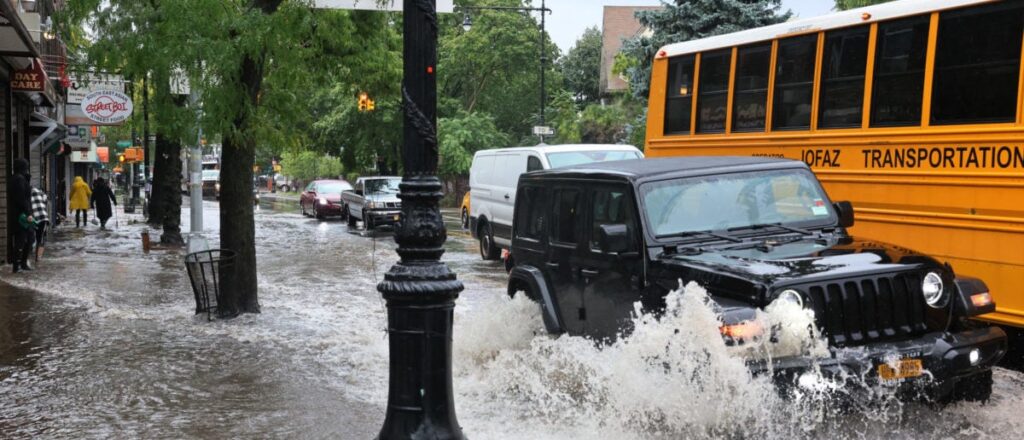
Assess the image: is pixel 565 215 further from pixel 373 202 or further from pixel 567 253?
pixel 373 202

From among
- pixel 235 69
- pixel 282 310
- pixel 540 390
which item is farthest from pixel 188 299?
pixel 540 390

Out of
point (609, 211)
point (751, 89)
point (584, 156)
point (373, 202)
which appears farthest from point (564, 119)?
point (609, 211)

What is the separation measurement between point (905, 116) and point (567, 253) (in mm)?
3922

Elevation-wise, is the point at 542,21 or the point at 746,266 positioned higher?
the point at 542,21

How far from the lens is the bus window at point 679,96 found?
1280 centimetres

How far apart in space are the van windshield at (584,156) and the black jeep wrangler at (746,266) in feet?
29.0

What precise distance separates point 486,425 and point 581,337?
1.01 meters

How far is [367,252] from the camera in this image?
22.8m

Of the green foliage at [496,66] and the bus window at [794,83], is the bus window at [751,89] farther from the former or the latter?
→ the green foliage at [496,66]

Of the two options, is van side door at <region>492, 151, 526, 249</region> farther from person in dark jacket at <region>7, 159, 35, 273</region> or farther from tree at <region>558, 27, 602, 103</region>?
tree at <region>558, 27, 602, 103</region>

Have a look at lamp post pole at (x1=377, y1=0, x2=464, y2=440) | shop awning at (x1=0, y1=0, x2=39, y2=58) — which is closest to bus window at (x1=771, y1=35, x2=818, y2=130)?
lamp post pole at (x1=377, y1=0, x2=464, y2=440)

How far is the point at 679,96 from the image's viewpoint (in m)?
13.0

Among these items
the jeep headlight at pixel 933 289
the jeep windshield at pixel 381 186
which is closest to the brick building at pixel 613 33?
the jeep windshield at pixel 381 186

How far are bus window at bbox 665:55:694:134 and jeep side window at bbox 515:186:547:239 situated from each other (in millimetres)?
4511
